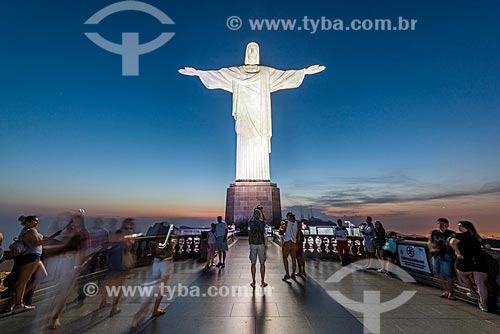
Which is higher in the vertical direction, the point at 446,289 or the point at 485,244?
the point at 485,244

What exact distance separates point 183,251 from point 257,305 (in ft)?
21.1

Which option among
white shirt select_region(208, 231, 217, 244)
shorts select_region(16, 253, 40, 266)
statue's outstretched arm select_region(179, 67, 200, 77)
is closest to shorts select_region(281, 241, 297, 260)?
white shirt select_region(208, 231, 217, 244)

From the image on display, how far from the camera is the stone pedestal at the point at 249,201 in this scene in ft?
67.2

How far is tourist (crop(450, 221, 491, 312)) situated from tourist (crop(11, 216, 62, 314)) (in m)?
6.84

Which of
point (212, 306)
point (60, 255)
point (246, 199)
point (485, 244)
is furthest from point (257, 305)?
point (246, 199)

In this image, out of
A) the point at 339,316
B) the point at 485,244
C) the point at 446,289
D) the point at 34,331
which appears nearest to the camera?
the point at 34,331

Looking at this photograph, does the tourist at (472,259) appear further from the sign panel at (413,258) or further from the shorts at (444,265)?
the sign panel at (413,258)

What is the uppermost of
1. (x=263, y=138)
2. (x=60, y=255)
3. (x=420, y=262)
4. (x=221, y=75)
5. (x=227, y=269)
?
(x=221, y=75)

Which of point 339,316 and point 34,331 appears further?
point 339,316

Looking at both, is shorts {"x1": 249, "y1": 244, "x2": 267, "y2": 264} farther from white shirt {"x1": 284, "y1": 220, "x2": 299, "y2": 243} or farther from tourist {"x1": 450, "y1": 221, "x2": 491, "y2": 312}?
tourist {"x1": 450, "y1": 221, "x2": 491, "y2": 312}

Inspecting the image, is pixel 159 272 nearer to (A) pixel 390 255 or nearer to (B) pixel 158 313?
(B) pixel 158 313

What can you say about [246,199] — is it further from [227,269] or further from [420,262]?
[420,262]

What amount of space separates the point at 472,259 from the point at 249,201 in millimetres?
16406

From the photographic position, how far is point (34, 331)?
3.74 meters
